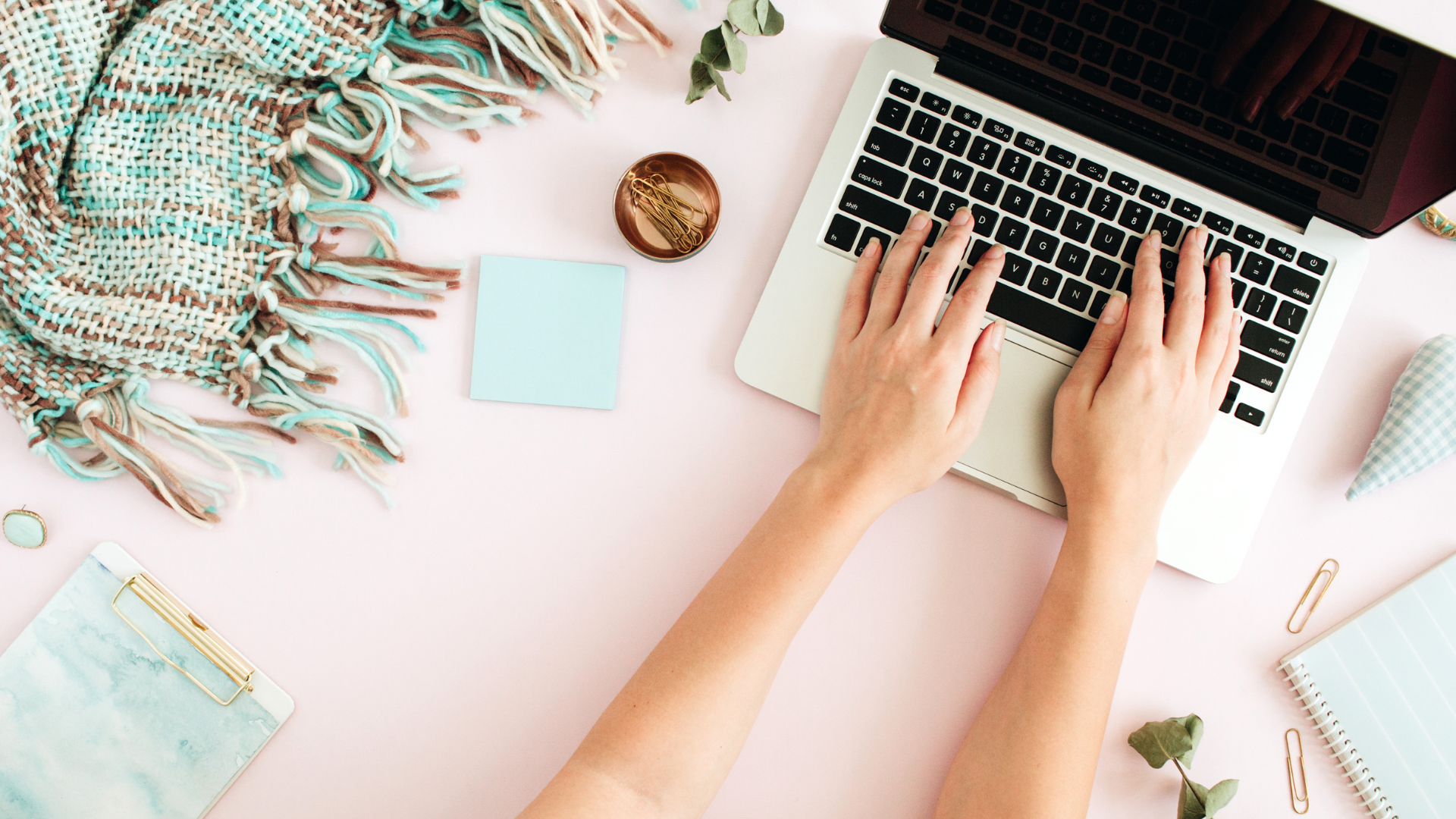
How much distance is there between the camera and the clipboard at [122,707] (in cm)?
72

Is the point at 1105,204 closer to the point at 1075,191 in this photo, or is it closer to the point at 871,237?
the point at 1075,191

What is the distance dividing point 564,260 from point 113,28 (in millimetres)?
459

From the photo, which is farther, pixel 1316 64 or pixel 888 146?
pixel 888 146

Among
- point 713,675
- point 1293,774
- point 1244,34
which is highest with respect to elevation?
point 1244,34

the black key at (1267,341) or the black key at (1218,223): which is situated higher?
the black key at (1218,223)

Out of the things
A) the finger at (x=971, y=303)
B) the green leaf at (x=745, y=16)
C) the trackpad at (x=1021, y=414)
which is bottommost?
the trackpad at (x=1021, y=414)

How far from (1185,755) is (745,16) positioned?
74 centimetres

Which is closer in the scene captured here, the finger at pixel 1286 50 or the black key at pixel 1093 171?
the finger at pixel 1286 50

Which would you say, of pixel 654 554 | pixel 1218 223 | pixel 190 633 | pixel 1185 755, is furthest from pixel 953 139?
pixel 190 633

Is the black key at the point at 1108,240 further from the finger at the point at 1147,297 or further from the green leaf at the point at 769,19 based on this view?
the green leaf at the point at 769,19

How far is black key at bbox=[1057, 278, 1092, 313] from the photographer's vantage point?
735mm

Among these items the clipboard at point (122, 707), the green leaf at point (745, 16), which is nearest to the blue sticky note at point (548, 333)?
the green leaf at point (745, 16)

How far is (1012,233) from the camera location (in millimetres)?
A: 734

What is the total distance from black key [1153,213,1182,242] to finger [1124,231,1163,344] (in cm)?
2
